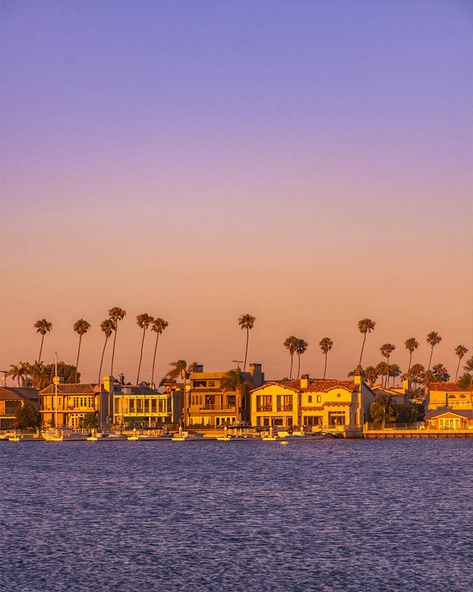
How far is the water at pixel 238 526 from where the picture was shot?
4866cm

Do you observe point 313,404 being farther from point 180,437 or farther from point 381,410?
point 180,437

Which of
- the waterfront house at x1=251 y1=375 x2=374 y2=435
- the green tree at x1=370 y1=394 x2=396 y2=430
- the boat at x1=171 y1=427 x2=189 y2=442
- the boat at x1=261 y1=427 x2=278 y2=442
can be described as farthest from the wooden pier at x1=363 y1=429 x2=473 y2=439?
the boat at x1=171 y1=427 x2=189 y2=442

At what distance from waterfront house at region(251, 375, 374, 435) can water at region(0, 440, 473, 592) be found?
203 ft

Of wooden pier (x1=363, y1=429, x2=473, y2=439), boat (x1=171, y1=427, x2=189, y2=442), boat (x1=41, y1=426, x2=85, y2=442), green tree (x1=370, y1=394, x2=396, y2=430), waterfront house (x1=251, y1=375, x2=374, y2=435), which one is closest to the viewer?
boat (x1=171, y1=427, x2=189, y2=442)

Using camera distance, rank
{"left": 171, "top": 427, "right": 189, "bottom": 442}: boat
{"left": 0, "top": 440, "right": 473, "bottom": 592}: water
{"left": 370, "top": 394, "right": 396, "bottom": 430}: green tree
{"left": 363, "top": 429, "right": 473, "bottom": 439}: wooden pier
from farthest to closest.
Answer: {"left": 370, "top": 394, "right": 396, "bottom": 430}: green tree < {"left": 363, "top": 429, "right": 473, "bottom": 439}: wooden pier < {"left": 171, "top": 427, "right": 189, "bottom": 442}: boat < {"left": 0, "top": 440, "right": 473, "bottom": 592}: water

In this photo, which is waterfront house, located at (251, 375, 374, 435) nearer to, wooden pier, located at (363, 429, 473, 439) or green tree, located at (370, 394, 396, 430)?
green tree, located at (370, 394, 396, 430)

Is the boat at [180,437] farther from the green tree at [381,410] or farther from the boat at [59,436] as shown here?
the green tree at [381,410]

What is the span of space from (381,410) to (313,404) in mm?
12393

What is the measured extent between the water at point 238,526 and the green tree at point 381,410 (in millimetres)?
63510

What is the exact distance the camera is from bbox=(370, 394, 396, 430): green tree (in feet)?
634

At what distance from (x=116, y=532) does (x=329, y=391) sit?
13122 cm

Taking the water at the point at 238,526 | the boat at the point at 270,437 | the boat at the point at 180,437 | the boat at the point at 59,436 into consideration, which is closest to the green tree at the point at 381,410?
the boat at the point at 270,437

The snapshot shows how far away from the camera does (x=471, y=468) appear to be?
121m

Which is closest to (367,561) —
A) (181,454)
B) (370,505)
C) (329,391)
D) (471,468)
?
(370,505)
